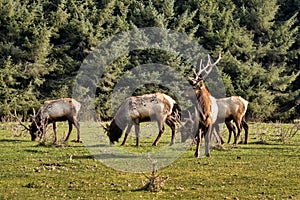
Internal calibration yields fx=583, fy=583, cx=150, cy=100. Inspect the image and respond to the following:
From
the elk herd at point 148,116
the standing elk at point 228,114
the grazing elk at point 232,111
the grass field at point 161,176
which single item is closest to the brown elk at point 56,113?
the elk herd at point 148,116

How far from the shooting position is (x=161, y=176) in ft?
43.1

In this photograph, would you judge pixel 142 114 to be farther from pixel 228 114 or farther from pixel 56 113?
pixel 56 113

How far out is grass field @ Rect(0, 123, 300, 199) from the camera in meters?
11.4

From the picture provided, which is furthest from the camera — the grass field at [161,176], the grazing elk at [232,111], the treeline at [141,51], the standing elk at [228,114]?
the treeline at [141,51]

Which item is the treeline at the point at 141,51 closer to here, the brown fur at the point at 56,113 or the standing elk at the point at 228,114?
the brown fur at the point at 56,113

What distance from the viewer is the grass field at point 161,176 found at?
450 inches

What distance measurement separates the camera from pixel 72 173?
44.4ft

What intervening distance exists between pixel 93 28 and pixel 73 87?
5.27 m

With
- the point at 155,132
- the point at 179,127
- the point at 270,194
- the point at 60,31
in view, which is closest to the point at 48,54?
the point at 60,31

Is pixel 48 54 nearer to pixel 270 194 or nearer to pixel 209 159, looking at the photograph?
pixel 209 159

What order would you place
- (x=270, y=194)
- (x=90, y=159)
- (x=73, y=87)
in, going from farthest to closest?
(x=73, y=87) < (x=90, y=159) < (x=270, y=194)

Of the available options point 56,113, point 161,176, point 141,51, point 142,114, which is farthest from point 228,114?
point 141,51

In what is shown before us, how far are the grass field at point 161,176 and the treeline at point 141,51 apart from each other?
24.0 m

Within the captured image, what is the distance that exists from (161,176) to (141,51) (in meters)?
31.9
